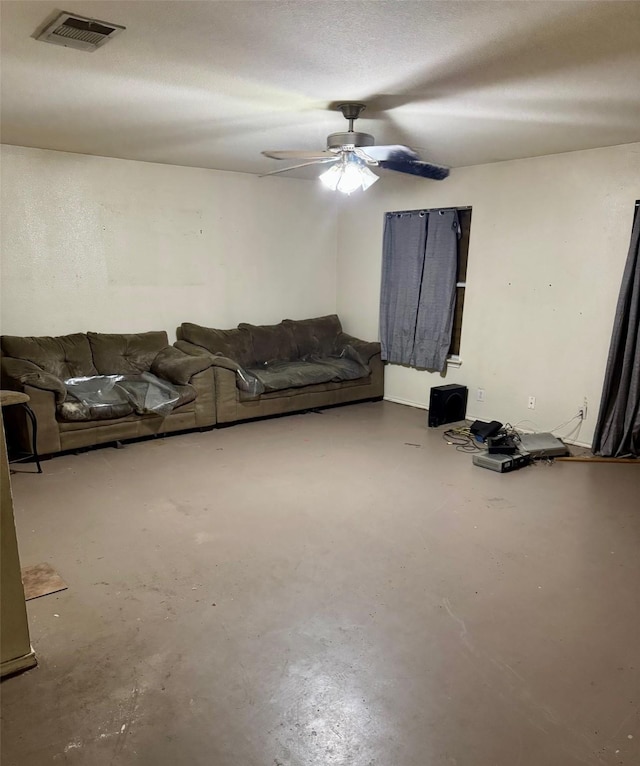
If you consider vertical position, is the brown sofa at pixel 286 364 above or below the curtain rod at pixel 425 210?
below

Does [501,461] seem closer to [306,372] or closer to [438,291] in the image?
[438,291]

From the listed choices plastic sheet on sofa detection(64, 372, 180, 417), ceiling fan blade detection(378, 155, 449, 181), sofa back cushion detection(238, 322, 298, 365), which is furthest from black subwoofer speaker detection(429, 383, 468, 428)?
plastic sheet on sofa detection(64, 372, 180, 417)

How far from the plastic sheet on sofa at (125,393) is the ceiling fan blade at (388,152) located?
95.4 inches

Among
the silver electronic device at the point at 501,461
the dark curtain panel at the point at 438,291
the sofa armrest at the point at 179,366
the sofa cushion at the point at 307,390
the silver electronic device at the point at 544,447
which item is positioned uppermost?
the dark curtain panel at the point at 438,291

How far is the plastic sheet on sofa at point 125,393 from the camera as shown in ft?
14.0

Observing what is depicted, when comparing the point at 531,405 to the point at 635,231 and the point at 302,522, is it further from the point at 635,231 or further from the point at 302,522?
the point at 302,522

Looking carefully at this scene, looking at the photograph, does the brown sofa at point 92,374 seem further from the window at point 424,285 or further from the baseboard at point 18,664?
the baseboard at point 18,664

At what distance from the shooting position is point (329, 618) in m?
2.30

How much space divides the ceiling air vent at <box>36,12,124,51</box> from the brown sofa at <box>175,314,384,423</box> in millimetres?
2777

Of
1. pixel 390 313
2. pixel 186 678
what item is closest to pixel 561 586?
pixel 186 678

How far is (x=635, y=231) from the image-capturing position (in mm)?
3930

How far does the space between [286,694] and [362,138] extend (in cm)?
288

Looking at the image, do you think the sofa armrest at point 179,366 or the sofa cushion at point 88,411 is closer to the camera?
the sofa cushion at point 88,411

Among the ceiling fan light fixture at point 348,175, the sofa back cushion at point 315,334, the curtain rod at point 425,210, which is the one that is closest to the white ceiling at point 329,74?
the ceiling fan light fixture at point 348,175
